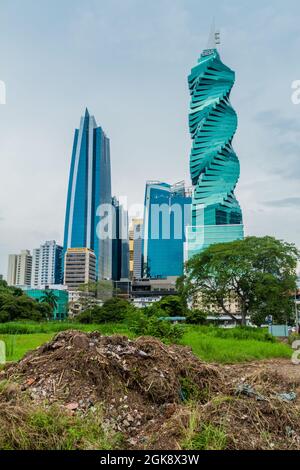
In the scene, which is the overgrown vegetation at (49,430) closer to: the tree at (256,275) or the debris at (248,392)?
the debris at (248,392)

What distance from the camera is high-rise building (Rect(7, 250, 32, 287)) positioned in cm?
11506

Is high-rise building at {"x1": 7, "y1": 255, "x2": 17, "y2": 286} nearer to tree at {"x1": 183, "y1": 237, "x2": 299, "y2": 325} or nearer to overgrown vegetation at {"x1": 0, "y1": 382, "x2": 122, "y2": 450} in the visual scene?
tree at {"x1": 183, "y1": 237, "x2": 299, "y2": 325}

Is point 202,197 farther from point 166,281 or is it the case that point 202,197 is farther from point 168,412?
point 168,412

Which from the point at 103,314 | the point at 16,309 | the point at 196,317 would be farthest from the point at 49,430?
the point at 103,314

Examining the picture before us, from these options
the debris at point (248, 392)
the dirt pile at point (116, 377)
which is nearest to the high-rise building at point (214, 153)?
the dirt pile at point (116, 377)

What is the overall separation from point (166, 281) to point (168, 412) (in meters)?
86.8

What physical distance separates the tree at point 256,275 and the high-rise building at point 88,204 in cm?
7868

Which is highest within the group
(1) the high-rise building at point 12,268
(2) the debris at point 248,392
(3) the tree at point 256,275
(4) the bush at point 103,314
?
(1) the high-rise building at point 12,268

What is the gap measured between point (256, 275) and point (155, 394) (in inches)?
832

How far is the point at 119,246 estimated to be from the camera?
119 m

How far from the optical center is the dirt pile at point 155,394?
3.62 meters
